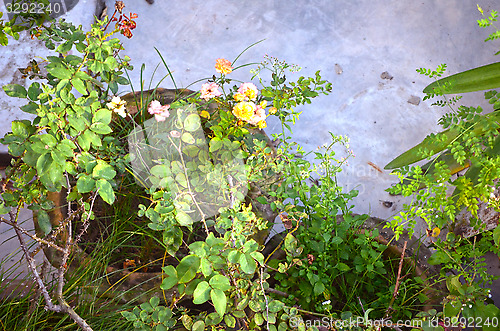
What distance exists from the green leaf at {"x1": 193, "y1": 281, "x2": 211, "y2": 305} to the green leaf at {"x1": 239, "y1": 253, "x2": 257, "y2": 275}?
84 mm

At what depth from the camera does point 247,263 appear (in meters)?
0.89

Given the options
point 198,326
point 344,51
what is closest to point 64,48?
point 198,326

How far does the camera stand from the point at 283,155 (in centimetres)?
122

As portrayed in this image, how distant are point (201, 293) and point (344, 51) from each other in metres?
1.64

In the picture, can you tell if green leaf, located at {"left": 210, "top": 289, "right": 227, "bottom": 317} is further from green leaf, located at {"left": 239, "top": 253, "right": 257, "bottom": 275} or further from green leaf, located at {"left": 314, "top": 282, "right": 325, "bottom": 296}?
green leaf, located at {"left": 314, "top": 282, "right": 325, "bottom": 296}

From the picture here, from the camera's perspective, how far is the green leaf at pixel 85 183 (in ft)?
2.84

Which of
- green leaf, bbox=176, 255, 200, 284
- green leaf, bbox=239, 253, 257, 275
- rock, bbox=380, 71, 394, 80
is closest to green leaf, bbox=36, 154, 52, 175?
green leaf, bbox=176, 255, 200, 284

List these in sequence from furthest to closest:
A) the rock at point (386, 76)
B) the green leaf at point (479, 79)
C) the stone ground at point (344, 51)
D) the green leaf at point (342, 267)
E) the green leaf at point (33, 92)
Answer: the rock at point (386, 76) < the stone ground at point (344, 51) < the green leaf at point (479, 79) < the green leaf at point (342, 267) < the green leaf at point (33, 92)

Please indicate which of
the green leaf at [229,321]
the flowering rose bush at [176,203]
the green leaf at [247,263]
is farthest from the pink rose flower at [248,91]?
the green leaf at [229,321]

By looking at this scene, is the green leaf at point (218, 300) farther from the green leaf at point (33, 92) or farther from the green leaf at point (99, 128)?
the green leaf at point (33, 92)

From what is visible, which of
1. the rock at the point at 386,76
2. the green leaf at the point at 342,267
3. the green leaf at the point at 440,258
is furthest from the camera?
the rock at the point at 386,76

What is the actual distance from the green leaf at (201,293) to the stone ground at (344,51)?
116 centimetres

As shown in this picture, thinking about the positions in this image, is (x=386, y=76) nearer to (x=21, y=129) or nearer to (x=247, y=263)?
(x=247, y=263)

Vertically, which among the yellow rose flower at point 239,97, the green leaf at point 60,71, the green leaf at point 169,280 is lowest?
the green leaf at point 169,280
